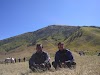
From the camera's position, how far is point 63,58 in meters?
15.5

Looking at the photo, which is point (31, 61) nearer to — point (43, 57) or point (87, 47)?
point (43, 57)

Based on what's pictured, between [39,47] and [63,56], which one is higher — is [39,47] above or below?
above

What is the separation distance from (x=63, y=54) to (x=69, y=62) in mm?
852

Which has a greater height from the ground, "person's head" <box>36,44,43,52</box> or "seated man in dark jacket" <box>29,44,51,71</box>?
"person's head" <box>36,44,43,52</box>

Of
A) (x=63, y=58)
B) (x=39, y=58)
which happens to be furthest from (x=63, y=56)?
(x=39, y=58)

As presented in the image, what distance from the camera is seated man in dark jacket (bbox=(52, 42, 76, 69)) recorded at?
1466 centimetres

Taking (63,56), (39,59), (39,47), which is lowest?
(39,59)

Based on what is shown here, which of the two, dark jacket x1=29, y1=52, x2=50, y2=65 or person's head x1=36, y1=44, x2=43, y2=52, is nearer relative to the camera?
person's head x1=36, y1=44, x2=43, y2=52

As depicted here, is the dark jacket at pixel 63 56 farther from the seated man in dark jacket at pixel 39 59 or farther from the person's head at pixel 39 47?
the person's head at pixel 39 47

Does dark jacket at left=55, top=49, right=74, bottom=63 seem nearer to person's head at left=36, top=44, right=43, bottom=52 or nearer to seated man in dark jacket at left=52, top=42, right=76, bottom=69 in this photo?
seated man in dark jacket at left=52, top=42, right=76, bottom=69

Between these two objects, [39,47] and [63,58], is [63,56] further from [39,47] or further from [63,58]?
[39,47]

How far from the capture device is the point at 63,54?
15.4 metres

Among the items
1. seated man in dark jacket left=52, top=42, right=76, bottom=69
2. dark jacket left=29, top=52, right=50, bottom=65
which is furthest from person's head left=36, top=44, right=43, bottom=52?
seated man in dark jacket left=52, top=42, right=76, bottom=69

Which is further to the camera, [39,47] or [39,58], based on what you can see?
[39,58]
